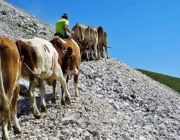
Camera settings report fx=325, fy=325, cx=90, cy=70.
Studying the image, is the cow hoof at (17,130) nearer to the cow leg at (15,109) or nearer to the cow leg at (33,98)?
the cow leg at (15,109)

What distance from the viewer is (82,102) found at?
1242cm

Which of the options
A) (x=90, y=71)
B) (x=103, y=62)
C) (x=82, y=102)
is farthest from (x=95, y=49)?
(x=82, y=102)

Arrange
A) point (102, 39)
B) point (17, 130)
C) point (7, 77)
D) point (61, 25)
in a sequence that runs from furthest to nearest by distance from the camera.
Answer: point (102, 39) → point (61, 25) → point (17, 130) → point (7, 77)

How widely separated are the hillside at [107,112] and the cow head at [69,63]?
1.14 meters

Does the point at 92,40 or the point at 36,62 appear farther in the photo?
the point at 92,40

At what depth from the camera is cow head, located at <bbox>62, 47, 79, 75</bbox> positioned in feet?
40.1

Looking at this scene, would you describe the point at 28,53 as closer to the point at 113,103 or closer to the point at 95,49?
the point at 113,103

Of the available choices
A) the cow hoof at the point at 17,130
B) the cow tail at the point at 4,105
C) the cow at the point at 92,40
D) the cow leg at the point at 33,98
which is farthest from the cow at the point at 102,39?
the cow tail at the point at 4,105

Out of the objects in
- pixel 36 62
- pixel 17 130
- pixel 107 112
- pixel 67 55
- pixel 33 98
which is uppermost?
pixel 67 55

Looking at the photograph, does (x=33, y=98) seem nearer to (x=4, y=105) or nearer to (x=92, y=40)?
(x=4, y=105)

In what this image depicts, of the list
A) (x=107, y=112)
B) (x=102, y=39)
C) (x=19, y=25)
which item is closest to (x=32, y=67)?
(x=107, y=112)

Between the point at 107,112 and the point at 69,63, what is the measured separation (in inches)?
93.7

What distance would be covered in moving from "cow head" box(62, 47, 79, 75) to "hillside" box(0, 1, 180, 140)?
1141 millimetres

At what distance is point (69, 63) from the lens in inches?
492
